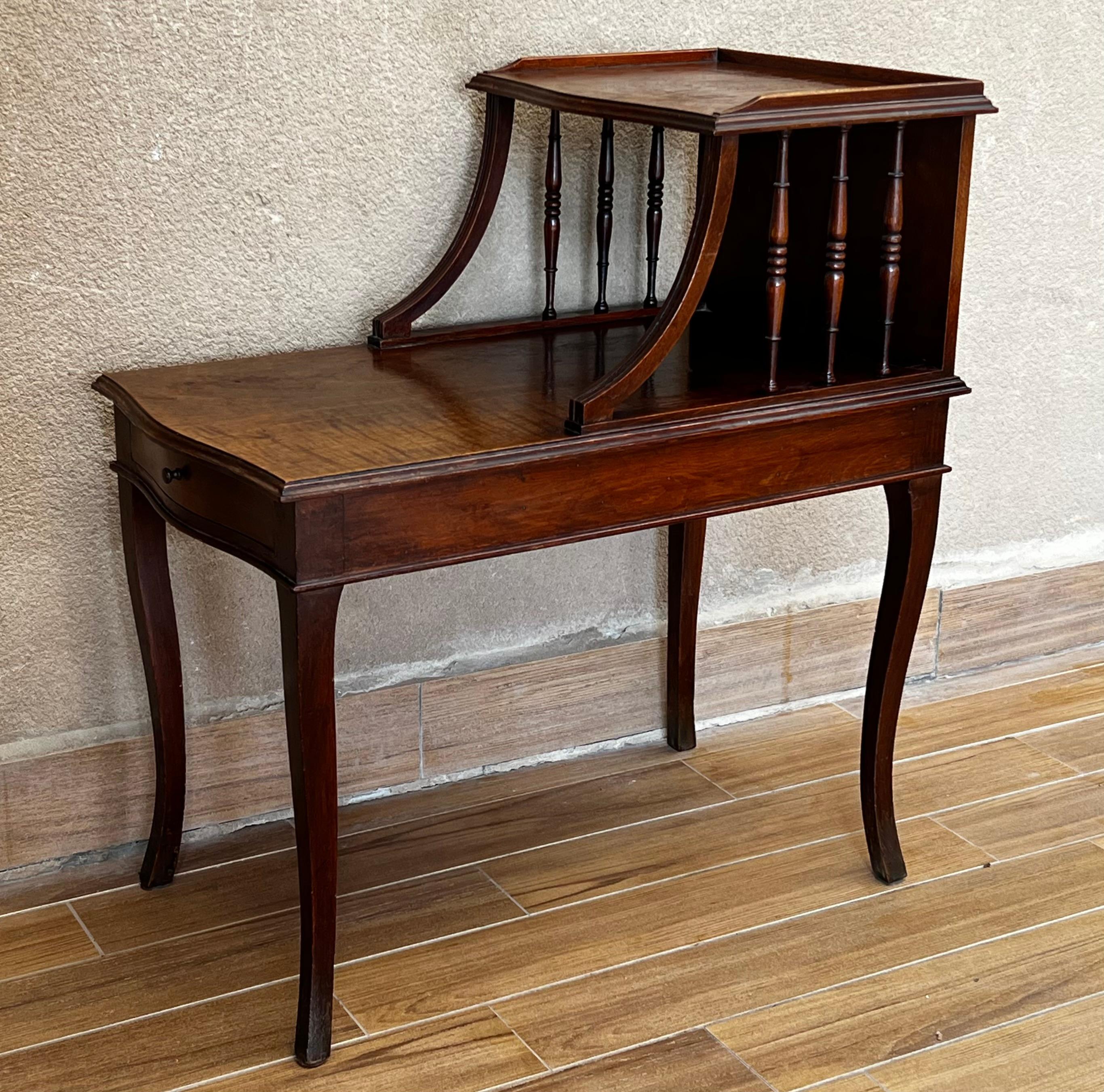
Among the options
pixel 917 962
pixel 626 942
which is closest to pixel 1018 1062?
pixel 917 962

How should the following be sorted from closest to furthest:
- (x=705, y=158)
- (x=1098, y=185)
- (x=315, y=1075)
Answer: (x=705, y=158) < (x=315, y=1075) < (x=1098, y=185)

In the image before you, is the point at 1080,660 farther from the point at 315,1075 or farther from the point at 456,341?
the point at 315,1075

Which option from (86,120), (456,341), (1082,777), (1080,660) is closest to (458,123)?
(456,341)

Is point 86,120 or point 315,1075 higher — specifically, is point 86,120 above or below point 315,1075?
above

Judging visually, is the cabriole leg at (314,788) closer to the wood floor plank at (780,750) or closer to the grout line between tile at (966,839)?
the wood floor plank at (780,750)

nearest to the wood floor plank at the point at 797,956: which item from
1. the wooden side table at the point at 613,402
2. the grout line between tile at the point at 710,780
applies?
the wooden side table at the point at 613,402

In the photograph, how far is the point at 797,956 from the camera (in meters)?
1.94

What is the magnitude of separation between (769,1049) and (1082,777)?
3.06 feet

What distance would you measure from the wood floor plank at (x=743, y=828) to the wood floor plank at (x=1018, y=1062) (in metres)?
0.48

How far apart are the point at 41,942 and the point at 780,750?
1209 mm

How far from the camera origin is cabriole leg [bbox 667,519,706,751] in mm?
2365

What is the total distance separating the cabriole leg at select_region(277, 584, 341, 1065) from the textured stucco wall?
52cm

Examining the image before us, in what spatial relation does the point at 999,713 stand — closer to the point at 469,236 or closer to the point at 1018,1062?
the point at 1018,1062

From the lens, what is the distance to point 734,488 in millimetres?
1770
